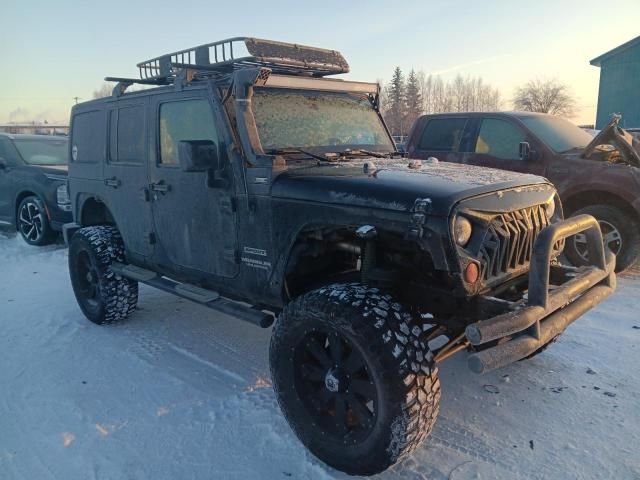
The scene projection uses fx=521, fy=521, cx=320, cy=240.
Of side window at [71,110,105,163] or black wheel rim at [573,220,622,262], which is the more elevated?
side window at [71,110,105,163]

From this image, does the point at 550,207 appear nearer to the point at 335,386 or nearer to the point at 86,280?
the point at 335,386

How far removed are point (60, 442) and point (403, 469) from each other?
6.53 feet

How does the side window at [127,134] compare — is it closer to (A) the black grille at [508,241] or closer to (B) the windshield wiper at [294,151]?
(B) the windshield wiper at [294,151]

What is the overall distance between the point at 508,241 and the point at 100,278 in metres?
3.66

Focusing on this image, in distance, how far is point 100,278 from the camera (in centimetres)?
483

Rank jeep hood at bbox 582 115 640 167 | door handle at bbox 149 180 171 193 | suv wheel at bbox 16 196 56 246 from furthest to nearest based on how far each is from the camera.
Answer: suv wheel at bbox 16 196 56 246
jeep hood at bbox 582 115 640 167
door handle at bbox 149 180 171 193

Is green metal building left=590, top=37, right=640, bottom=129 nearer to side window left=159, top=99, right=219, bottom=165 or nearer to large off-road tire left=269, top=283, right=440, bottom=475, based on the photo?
side window left=159, top=99, right=219, bottom=165

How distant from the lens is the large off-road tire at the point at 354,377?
8.38 ft

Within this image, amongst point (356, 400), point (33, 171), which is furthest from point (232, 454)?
point (33, 171)

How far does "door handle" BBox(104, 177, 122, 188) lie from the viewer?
4.81 meters

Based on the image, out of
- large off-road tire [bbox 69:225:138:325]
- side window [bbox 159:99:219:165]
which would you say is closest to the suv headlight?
large off-road tire [bbox 69:225:138:325]

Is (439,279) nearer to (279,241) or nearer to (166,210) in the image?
(279,241)

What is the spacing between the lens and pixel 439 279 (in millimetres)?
2951

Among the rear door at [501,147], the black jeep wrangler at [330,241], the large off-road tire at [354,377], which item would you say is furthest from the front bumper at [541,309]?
the rear door at [501,147]
